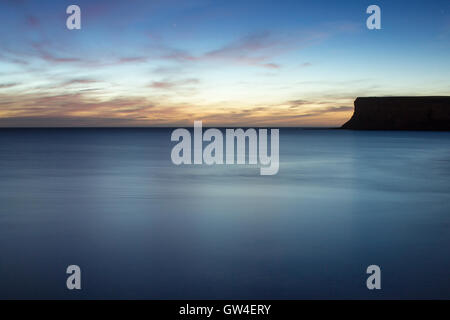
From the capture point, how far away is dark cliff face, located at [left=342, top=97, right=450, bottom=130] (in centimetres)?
13225

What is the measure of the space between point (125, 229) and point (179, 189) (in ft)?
20.9

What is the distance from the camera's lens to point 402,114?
138625 millimetres

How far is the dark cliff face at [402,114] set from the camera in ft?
434

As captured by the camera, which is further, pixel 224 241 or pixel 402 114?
pixel 402 114

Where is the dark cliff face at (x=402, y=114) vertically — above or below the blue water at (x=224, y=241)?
above

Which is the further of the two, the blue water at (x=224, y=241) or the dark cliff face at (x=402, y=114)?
the dark cliff face at (x=402, y=114)

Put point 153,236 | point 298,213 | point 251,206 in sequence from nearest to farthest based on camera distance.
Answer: point 153,236, point 298,213, point 251,206

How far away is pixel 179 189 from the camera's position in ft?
50.2

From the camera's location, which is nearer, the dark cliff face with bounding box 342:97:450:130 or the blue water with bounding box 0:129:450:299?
the blue water with bounding box 0:129:450:299

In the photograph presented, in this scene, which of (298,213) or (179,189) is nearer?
(298,213)

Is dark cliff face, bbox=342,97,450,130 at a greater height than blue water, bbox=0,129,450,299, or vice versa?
dark cliff face, bbox=342,97,450,130
